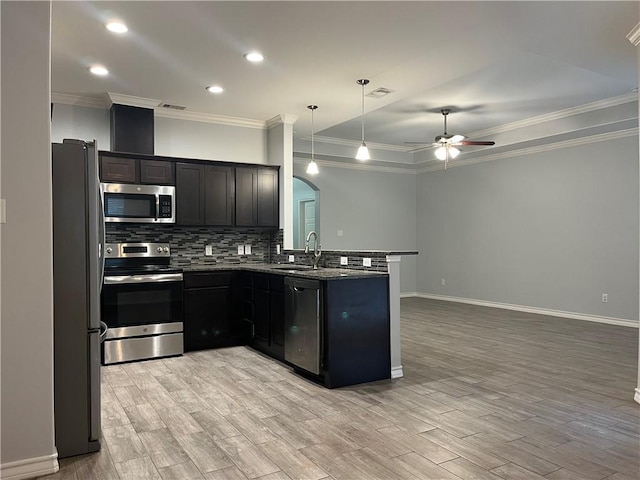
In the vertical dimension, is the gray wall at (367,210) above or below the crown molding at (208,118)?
below

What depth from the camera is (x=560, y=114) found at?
6512mm

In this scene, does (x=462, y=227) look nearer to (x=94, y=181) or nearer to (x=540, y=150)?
(x=540, y=150)

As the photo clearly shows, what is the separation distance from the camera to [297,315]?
13.4 feet

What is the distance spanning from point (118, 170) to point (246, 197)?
1.47 meters

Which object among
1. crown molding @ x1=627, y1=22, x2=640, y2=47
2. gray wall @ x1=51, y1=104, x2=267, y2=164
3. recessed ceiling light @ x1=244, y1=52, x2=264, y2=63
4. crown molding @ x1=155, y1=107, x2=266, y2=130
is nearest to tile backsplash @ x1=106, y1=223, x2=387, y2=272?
gray wall @ x1=51, y1=104, x2=267, y2=164

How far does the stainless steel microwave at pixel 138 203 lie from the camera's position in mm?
4908

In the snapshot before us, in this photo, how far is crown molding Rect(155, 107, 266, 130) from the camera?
18.1 ft

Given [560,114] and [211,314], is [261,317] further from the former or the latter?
[560,114]

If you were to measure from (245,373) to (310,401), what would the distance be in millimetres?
948

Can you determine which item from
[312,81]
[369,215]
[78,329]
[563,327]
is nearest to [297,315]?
[78,329]

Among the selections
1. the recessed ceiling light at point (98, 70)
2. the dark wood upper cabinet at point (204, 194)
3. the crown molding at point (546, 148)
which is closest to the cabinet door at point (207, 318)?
the dark wood upper cabinet at point (204, 194)

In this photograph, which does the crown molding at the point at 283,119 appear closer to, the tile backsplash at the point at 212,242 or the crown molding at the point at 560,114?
the tile backsplash at the point at 212,242

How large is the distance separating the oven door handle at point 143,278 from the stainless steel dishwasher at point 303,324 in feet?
4.19

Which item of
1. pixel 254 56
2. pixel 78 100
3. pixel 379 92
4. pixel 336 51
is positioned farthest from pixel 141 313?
pixel 379 92
